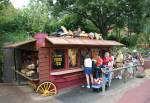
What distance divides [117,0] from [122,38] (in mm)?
8625

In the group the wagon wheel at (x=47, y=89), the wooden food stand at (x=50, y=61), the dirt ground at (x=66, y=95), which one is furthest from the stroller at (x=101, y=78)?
the wagon wheel at (x=47, y=89)

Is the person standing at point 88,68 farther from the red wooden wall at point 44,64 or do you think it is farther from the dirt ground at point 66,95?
the red wooden wall at point 44,64

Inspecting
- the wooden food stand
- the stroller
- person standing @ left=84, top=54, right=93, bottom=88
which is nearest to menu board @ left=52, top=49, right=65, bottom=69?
the wooden food stand

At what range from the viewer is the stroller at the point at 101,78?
12.0m

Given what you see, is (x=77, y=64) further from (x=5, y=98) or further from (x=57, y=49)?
(x=5, y=98)

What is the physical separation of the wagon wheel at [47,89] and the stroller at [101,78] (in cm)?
197

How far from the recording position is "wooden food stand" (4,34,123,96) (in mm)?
11109

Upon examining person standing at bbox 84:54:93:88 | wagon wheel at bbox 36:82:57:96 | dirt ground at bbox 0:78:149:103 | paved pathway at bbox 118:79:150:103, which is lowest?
paved pathway at bbox 118:79:150:103

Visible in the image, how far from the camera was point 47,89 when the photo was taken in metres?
11.1

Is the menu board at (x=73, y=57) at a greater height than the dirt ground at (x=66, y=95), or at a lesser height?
greater

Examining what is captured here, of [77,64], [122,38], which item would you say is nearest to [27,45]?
[77,64]

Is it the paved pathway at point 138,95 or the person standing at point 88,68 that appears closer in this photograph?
the paved pathway at point 138,95

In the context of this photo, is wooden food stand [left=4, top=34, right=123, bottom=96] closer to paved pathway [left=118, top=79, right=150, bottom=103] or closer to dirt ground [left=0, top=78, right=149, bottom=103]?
dirt ground [left=0, top=78, right=149, bottom=103]

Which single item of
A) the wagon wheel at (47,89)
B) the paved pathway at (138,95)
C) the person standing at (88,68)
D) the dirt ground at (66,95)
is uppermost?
the person standing at (88,68)
